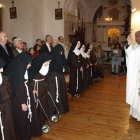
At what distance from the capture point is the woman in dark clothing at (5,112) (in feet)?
9.25

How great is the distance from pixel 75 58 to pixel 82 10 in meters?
12.9

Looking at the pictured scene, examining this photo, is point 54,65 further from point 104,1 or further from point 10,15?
point 104,1

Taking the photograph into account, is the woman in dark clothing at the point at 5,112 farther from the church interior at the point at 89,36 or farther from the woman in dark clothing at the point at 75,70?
the woman in dark clothing at the point at 75,70

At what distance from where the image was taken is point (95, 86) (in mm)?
8703

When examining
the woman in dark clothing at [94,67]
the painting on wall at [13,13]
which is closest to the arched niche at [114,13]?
the woman in dark clothing at [94,67]

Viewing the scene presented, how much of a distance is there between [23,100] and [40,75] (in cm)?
80

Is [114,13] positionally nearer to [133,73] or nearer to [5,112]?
[133,73]

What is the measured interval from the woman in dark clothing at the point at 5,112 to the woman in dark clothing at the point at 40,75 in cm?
79

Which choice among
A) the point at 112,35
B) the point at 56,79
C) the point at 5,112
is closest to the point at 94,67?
the point at 56,79

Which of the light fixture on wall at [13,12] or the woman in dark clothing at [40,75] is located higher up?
the light fixture on wall at [13,12]

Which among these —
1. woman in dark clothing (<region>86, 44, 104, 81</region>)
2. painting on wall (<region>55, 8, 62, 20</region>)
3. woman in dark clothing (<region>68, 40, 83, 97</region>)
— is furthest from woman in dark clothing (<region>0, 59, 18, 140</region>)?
painting on wall (<region>55, 8, 62, 20</region>)

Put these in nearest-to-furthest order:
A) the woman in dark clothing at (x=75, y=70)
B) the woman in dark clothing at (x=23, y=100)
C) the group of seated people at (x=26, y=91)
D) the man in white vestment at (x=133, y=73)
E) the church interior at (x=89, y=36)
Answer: the group of seated people at (x=26, y=91) → the woman in dark clothing at (x=23, y=100) → the church interior at (x=89, y=36) → the man in white vestment at (x=133, y=73) → the woman in dark clothing at (x=75, y=70)

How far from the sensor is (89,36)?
20062 mm

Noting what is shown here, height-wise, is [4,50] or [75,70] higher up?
[4,50]
